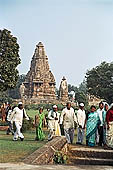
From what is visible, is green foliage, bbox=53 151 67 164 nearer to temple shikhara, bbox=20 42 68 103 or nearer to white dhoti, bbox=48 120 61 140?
white dhoti, bbox=48 120 61 140

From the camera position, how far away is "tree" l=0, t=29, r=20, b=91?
25.0 meters

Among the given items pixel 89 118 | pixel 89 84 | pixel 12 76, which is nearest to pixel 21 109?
pixel 89 118

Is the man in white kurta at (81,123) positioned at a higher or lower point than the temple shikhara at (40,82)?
lower

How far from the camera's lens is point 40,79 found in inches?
2347

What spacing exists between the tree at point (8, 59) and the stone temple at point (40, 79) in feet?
112

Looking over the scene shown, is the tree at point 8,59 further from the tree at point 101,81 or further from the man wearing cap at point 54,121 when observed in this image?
the man wearing cap at point 54,121

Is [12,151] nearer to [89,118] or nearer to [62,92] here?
[89,118]

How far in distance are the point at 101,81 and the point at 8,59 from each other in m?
10.7

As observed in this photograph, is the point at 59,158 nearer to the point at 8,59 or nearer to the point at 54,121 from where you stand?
the point at 54,121

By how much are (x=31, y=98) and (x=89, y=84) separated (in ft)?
92.7

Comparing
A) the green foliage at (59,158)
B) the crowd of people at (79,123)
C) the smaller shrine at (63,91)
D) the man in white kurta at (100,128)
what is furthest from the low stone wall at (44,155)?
the smaller shrine at (63,91)

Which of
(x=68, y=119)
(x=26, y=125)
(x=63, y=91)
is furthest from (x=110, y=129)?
(x=63, y=91)

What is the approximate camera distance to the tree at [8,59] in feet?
82.1

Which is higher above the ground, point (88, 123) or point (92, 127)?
point (88, 123)
